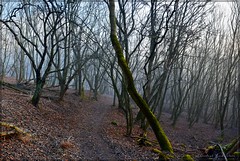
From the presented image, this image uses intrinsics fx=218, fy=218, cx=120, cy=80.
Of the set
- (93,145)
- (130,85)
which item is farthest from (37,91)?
(130,85)

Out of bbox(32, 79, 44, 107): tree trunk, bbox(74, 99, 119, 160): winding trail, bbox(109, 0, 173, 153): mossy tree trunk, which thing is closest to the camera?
bbox(109, 0, 173, 153): mossy tree trunk

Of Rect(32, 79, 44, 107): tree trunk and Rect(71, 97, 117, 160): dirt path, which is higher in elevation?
Rect(32, 79, 44, 107): tree trunk

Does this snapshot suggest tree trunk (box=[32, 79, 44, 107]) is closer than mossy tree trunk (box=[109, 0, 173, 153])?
No

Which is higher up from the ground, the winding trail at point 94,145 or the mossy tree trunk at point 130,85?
the mossy tree trunk at point 130,85

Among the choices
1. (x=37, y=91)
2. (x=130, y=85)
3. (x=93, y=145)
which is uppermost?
(x=130, y=85)

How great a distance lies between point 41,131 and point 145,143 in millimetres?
4538

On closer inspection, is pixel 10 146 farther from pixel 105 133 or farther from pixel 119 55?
pixel 105 133

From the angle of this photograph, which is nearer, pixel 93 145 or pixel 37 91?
pixel 93 145

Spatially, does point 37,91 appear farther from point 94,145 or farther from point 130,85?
point 130,85

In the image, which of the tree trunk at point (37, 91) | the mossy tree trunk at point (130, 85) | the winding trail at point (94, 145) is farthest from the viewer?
the tree trunk at point (37, 91)

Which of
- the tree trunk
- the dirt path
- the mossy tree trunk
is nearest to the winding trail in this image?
the dirt path

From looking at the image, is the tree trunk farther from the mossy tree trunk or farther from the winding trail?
the mossy tree trunk

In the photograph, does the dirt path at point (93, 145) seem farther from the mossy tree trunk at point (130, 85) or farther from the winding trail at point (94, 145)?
the mossy tree trunk at point (130, 85)

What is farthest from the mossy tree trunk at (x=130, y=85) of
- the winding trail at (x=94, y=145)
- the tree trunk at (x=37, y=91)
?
the tree trunk at (x=37, y=91)
